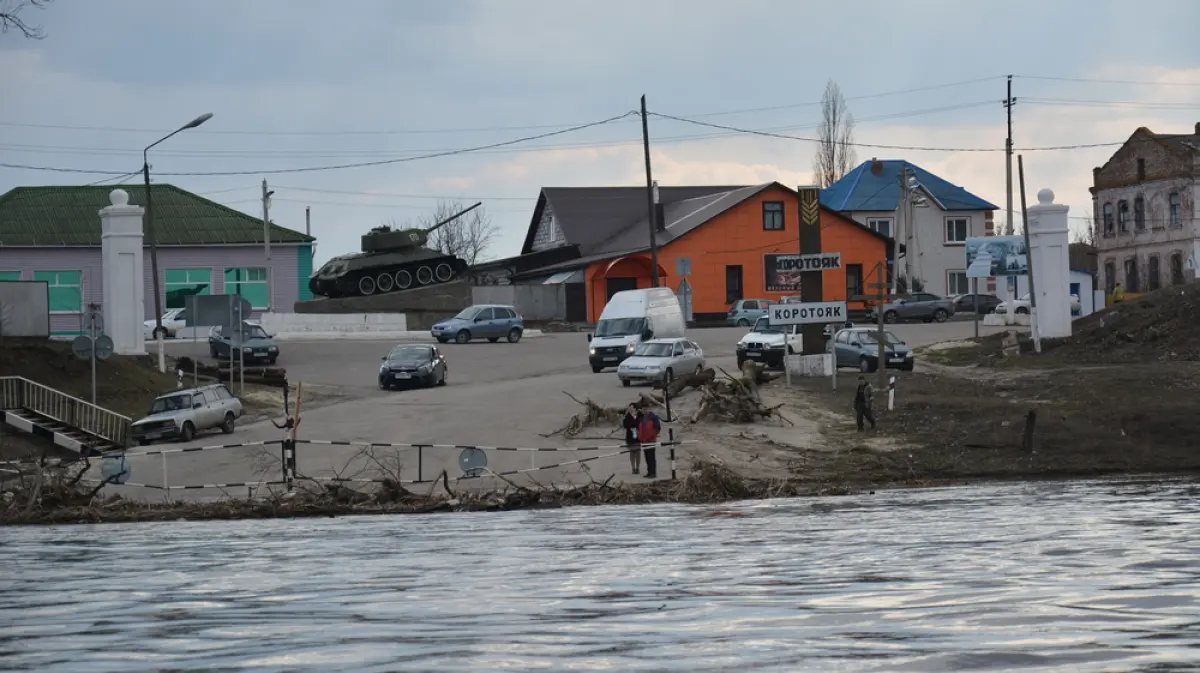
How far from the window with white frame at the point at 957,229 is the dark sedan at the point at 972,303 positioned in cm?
1041

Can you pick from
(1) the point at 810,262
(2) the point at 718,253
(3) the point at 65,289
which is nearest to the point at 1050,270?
(1) the point at 810,262

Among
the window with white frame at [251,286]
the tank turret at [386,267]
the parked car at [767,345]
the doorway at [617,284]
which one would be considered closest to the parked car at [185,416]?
the parked car at [767,345]

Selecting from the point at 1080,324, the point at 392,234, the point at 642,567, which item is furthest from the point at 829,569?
the point at 392,234

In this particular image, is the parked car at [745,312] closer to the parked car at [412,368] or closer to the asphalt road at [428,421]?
the asphalt road at [428,421]

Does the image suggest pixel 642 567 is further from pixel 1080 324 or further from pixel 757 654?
pixel 1080 324

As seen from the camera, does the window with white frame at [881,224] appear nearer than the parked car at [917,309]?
No

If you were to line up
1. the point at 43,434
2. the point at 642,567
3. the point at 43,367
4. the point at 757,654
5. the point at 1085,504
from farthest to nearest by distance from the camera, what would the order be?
the point at 43,367, the point at 43,434, the point at 1085,504, the point at 642,567, the point at 757,654

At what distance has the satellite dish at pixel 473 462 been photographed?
24.9m

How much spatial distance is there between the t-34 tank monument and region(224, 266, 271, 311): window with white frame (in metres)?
2.07

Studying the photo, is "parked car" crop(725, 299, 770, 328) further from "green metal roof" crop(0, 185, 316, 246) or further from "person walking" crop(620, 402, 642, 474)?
"person walking" crop(620, 402, 642, 474)

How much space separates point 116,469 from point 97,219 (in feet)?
155

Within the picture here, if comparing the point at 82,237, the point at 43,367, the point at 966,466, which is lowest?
the point at 966,466

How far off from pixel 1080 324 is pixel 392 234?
33163mm

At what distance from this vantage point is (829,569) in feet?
44.5
